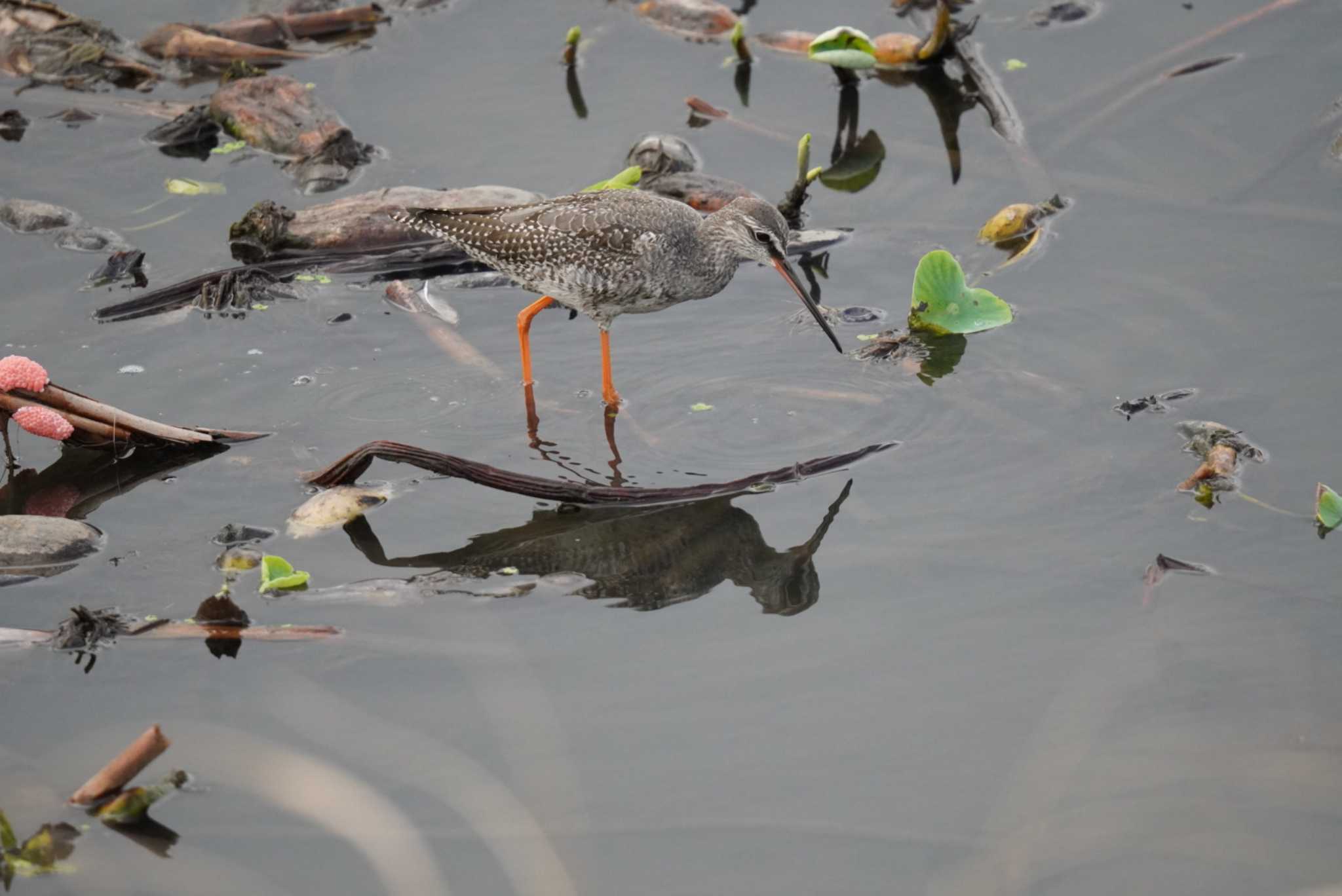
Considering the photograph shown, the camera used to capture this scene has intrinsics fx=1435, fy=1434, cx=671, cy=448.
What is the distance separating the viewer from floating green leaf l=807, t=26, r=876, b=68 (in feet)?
38.6

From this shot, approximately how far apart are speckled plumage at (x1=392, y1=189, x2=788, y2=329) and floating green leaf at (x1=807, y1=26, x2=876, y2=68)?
320 centimetres

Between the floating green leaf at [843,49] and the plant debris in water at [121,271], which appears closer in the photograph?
the plant debris in water at [121,271]

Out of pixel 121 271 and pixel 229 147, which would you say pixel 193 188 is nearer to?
pixel 229 147

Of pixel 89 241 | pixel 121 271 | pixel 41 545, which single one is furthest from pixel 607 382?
pixel 89 241

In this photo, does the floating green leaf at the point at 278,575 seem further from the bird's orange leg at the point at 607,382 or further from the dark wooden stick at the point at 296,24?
the dark wooden stick at the point at 296,24

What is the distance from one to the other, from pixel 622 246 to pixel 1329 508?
4264mm

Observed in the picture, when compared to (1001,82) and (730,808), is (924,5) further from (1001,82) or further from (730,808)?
(730,808)

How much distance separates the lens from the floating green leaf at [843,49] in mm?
11773

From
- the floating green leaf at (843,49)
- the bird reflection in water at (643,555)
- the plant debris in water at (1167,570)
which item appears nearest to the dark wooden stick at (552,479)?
the bird reflection in water at (643,555)

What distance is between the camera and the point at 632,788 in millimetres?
6129

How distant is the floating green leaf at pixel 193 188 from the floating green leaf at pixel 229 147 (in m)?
0.51

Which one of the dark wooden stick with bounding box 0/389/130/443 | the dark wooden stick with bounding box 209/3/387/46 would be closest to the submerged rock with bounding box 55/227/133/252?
the dark wooden stick with bounding box 0/389/130/443

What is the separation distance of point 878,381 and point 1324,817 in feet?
12.8

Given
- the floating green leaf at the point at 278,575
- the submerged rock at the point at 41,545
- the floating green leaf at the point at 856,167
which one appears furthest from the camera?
the floating green leaf at the point at 856,167
